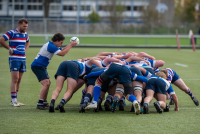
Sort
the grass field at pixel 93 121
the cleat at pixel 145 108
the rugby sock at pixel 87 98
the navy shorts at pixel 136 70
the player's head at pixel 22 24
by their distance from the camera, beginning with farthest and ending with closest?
1. the player's head at pixel 22 24
2. the navy shorts at pixel 136 70
3. the rugby sock at pixel 87 98
4. the cleat at pixel 145 108
5. the grass field at pixel 93 121

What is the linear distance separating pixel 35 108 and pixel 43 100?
257mm

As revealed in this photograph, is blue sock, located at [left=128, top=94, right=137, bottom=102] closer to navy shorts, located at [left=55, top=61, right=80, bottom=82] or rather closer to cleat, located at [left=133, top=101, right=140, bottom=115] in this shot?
cleat, located at [left=133, top=101, right=140, bottom=115]

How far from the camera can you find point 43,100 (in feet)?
24.4

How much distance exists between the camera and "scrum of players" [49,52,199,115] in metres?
6.86

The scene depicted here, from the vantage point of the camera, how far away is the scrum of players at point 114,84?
22.5ft

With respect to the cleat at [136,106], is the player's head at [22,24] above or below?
above

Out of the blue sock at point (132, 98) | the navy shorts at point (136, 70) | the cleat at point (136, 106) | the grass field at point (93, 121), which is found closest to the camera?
the grass field at point (93, 121)

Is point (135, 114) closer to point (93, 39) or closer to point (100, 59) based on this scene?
point (100, 59)

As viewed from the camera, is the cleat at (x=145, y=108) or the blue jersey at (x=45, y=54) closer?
the cleat at (x=145, y=108)

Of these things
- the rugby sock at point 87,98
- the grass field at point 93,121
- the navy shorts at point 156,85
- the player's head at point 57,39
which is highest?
the player's head at point 57,39

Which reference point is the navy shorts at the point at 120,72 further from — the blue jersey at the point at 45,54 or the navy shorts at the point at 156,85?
the blue jersey at the point at 45,54

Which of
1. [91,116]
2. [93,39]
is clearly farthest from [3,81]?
[93,39]

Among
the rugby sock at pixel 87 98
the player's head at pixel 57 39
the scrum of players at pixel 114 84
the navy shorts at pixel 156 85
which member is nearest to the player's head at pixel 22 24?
the player's head at pixel 57 39

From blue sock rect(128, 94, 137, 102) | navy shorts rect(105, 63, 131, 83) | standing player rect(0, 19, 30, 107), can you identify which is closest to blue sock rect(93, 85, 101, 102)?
navy shorts rect(105, 63, 131, 83)
